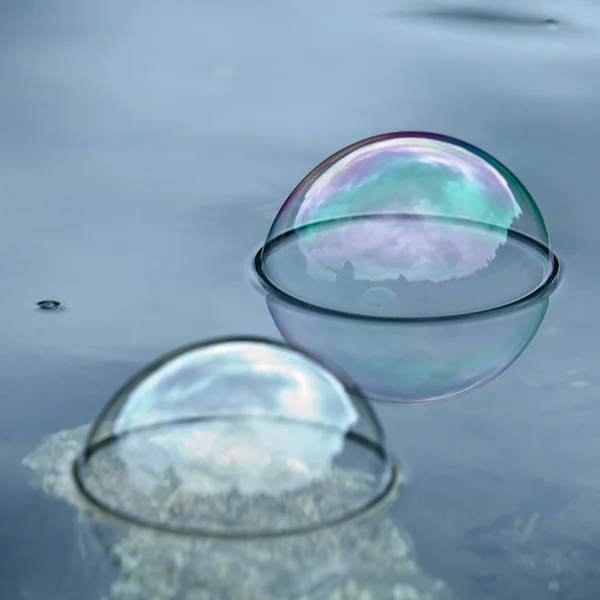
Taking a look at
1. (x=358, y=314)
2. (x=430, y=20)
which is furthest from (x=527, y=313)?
(x=430, y=20)

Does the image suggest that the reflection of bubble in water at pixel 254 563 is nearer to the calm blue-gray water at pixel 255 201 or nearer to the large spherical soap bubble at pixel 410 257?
the calm blue-gray water at pixel 255 201

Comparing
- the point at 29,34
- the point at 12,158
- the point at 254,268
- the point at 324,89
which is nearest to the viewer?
the point at 254,268

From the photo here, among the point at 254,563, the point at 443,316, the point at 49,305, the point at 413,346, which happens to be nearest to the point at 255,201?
the point at 49,305

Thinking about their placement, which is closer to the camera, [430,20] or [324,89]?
[324,89]

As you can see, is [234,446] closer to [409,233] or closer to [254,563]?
Result: [254,563]

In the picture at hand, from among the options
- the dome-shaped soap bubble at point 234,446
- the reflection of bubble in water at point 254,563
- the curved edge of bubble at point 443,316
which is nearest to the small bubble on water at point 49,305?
the curved edge of bubble at point 443,316

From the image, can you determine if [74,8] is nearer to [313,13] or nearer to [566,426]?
[313,13]

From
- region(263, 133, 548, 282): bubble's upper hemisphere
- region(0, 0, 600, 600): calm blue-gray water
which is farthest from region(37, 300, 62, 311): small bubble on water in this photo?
region(263, 133, 548, 282): bubble's upper hemisphere

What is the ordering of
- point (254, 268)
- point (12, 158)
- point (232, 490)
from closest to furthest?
point (232, 490) → point (254, 268) → point (12, 158)
